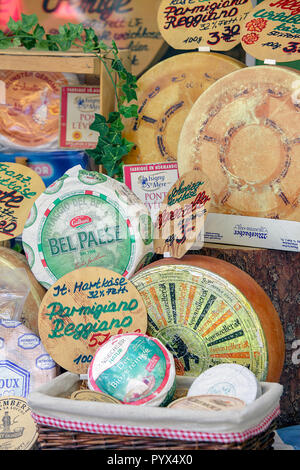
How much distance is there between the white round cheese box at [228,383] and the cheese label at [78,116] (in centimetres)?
117

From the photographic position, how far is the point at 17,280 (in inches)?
84.4

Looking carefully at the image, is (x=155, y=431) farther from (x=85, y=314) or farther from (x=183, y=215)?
(x=183, y=215)

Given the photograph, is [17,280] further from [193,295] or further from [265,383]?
[265,383]

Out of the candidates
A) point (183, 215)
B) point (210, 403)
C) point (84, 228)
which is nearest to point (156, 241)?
point (183, 215)

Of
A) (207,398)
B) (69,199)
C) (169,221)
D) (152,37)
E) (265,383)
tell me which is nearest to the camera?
(207,398)

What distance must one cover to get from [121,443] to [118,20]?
300 centimetres

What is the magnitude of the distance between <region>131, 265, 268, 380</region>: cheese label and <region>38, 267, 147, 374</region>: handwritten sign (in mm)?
55

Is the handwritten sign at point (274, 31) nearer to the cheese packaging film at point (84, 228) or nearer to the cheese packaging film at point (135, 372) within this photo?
the cheese packaging film at point (84, 228)

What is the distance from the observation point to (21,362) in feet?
6.42

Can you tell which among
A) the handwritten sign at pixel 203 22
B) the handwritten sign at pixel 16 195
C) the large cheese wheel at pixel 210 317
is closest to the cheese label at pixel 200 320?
the large cheese wheel at pixel 210 317

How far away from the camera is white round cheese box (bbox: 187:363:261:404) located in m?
1.60

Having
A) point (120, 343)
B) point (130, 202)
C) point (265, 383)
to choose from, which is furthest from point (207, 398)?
point (130, 202)

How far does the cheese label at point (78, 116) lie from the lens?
248 centimetres

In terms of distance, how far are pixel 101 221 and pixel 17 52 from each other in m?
0.76
